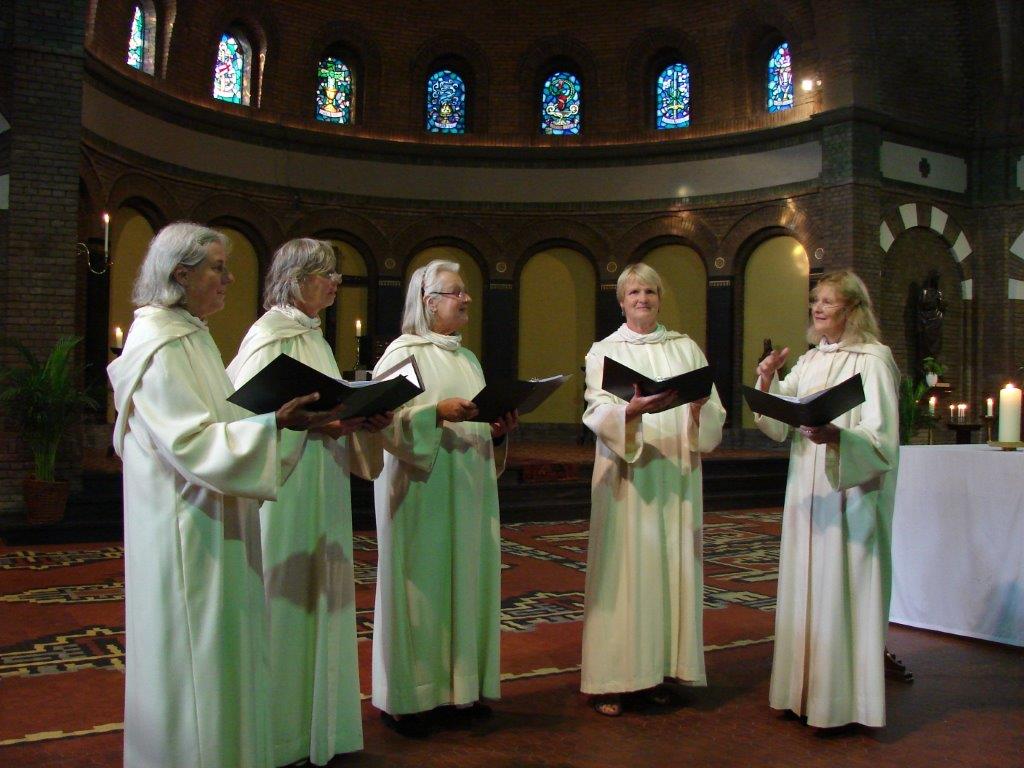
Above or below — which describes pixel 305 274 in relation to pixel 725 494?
above

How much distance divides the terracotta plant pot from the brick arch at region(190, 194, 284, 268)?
22.8 ft

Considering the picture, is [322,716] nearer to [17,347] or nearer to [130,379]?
[130,379]

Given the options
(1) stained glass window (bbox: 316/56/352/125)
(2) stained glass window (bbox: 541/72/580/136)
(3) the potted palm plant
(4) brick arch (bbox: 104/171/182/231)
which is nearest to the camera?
(3) the potted palm plant

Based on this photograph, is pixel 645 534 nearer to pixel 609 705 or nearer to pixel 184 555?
pixel 609 705

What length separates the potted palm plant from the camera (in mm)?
9148

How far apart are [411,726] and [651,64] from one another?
16.0m

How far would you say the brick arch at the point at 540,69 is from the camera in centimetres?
1788

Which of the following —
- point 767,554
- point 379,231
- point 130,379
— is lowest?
point 767,554

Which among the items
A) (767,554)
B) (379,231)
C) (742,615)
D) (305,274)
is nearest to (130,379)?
(305,274)

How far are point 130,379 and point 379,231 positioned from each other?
14577 millimetres

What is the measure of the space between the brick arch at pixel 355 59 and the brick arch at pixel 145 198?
10.6ft

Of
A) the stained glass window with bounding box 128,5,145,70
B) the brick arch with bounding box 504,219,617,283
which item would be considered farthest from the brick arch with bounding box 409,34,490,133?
the stained glass window with bounding box 128,5,145,70

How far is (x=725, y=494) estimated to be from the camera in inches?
508

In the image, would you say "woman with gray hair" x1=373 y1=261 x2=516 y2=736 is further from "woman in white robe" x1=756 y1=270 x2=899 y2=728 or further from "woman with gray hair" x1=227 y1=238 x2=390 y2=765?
"woman in white robe" x1=756 y1=270 x2=899 y2=728
